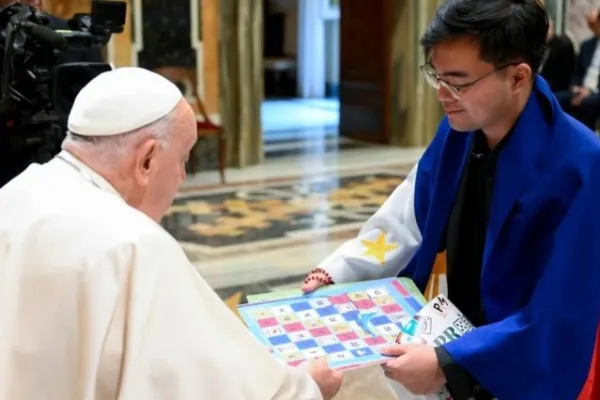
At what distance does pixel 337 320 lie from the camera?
6.68 ft

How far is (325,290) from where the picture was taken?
2.15m

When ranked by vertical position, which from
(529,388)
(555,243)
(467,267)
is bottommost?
(529,388)

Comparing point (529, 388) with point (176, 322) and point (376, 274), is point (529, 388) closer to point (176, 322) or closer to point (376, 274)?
point (376, 274)

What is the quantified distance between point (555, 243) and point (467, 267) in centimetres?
31

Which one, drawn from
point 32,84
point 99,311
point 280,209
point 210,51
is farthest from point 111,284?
point 210,51

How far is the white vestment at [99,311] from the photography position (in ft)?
4.60

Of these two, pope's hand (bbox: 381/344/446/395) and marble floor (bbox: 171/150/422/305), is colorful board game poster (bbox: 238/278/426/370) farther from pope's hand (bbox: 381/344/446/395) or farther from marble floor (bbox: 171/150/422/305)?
marble floor (bbox: 171/150/422/305)

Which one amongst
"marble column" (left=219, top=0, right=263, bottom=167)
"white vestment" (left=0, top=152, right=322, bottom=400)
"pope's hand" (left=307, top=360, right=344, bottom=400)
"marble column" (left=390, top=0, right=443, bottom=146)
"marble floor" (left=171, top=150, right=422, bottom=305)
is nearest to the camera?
"white vestment" (left=0, top=152, right=322, bottom=400)

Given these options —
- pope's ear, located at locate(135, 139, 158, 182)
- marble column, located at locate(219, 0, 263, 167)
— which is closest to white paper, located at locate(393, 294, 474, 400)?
pope's ear, located at locate(135, 139, 158, 182)

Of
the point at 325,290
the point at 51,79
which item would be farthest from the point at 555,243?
the point at 51,79

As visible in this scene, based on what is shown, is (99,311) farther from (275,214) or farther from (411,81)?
(411,81)

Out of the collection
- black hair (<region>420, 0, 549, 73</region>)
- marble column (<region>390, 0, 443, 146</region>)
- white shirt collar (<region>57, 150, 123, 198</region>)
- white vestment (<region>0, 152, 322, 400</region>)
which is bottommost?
marble column (<region>390, 0, 443, 146</region>)

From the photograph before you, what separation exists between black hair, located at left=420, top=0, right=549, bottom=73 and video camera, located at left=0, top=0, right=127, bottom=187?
2.42 metres

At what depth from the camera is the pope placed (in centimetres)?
141
